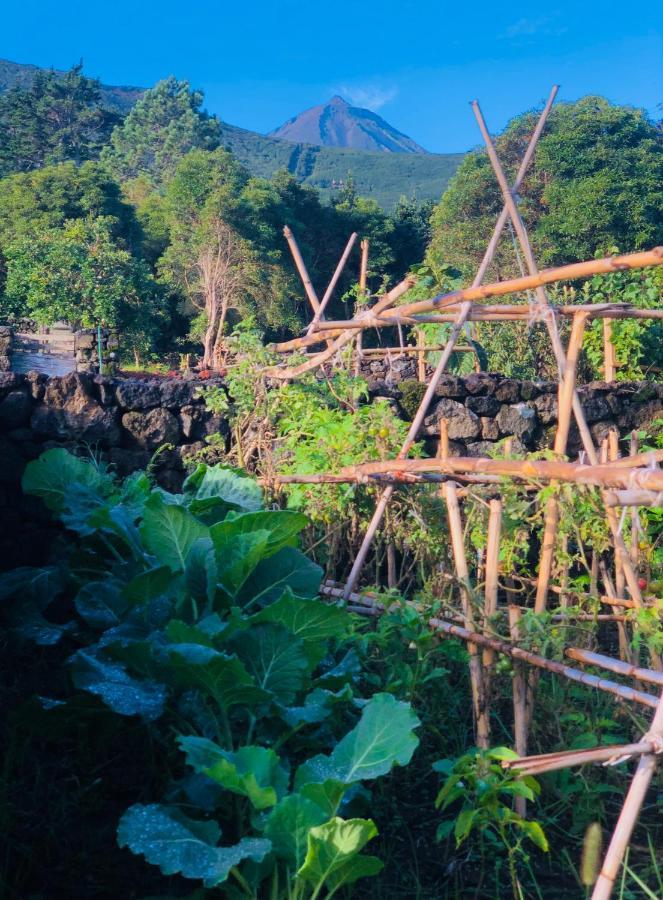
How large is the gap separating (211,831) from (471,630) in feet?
3.08

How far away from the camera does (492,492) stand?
9.63ft

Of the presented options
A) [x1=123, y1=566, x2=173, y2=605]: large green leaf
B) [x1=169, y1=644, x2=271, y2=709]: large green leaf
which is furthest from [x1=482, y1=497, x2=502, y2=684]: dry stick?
[x1=123, y1=566, x2=173, y2=605]: large green leaf

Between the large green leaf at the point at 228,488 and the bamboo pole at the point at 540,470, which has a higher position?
the bamboo pole at the point at 540,470

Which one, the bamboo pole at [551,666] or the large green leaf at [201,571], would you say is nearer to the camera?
the bamboo pole at [551,666]

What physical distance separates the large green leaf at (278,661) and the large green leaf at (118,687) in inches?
9.4

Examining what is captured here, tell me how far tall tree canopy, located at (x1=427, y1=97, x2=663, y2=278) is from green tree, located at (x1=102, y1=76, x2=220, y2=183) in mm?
16563

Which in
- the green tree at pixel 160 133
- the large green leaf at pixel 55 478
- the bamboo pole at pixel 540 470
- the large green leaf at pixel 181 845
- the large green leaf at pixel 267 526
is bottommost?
the large green leaf at pixel 181 845

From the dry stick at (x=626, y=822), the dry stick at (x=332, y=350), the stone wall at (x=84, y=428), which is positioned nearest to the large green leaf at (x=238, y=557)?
the dry stick at (x=626, y=822)

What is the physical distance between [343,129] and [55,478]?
393ft

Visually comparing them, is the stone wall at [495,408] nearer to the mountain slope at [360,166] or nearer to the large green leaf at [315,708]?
the large green leaf at [315,708]

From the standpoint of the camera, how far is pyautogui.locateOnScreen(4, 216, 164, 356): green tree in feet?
54.0

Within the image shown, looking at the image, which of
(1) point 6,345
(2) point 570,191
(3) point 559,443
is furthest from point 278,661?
(2) point 570,191

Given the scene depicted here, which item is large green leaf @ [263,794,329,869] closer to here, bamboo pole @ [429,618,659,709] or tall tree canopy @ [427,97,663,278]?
bamboo pole @ [429,618,659,709]

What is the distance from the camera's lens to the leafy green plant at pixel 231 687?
1.78m
